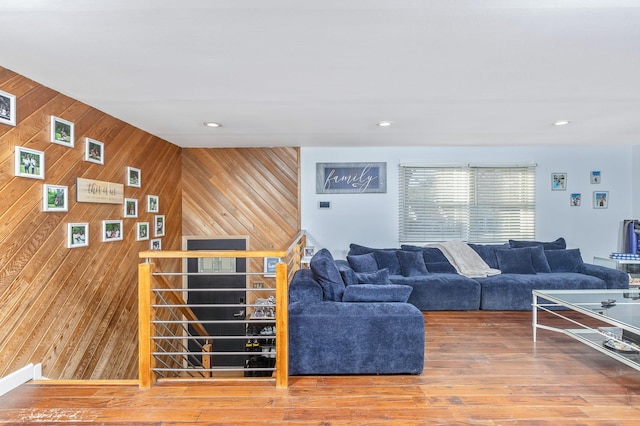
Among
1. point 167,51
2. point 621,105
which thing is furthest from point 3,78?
point 621,105

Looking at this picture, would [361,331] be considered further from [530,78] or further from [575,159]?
[575,159]

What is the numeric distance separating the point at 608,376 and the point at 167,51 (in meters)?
4.03

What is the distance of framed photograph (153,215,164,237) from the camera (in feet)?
15.7

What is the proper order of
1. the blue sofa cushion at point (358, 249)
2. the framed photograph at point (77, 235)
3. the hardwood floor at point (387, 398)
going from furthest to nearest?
the blue sofa cushion at point (358, 249), the framed photograph at point (77, 235), the hardwood floor at point (387, 398)

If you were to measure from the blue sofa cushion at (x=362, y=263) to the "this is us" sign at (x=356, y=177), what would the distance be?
4.59 ft

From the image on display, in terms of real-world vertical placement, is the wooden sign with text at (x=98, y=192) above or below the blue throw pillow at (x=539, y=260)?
above

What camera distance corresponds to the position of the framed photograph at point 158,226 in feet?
15.7

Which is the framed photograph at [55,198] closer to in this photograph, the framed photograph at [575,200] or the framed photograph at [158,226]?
the framed photograph at [158,226]

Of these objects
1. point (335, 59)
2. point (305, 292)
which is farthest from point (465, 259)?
point (335, 59)

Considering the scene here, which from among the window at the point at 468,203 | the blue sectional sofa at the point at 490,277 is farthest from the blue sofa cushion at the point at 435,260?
the window at the point at 468,203

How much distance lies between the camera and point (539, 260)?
5117 mm

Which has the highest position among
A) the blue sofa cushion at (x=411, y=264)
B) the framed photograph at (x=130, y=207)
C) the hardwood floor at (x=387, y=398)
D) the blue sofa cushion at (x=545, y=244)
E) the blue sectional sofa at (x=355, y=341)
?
the framed photograph at (x=130, y=207)

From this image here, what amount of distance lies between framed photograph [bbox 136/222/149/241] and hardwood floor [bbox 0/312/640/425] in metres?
2.07

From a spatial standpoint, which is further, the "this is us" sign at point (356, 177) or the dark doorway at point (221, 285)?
the "this is us" sign at point (356, 177)
